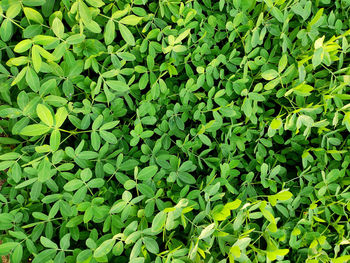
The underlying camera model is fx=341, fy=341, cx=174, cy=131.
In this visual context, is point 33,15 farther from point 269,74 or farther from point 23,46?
point 269,74

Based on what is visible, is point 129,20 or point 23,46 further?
point 129,20

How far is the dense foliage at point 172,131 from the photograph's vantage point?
1.28 meters

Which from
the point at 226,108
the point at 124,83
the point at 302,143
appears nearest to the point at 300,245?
the point at 302,143

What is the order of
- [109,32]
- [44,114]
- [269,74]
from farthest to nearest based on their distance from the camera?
[269,74], [109,32], [44,114]

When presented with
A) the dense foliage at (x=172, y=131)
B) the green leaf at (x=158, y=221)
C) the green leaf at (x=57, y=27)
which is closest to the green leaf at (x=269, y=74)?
the dense foliage at (x=172, y=131)

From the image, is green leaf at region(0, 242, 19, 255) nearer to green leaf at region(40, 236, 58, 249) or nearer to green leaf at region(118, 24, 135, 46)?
green leaf at region(40, 236, 58, 249)

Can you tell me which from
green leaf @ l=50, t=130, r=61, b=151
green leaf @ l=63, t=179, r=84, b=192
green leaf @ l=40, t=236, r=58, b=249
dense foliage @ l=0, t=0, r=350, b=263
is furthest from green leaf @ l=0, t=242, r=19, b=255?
green leaf @ l=50, t=130, r=61, b=151

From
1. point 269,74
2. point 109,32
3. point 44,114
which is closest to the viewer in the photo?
point 44,114

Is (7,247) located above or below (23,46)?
below

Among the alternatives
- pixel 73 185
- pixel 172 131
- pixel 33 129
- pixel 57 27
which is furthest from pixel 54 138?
pixel 172 131

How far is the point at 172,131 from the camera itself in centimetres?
152

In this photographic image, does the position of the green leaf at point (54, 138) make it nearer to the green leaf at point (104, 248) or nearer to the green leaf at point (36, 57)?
the green leaf at point (36, 57)

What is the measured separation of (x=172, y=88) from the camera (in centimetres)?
155

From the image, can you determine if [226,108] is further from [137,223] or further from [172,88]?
[137,223]
